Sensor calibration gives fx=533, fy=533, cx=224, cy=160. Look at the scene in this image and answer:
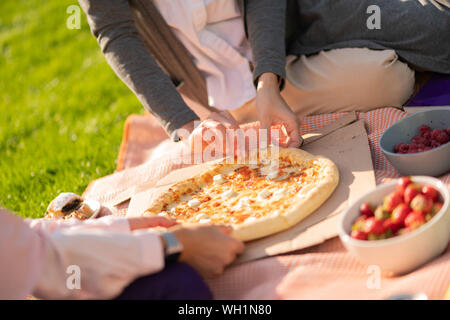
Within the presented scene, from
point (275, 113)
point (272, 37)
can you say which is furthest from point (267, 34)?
point (275, 113)

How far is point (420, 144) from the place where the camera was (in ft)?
7.12

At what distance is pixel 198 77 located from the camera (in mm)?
3139

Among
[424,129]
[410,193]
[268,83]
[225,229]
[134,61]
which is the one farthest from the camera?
[134,61]

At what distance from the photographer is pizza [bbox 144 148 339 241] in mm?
2037

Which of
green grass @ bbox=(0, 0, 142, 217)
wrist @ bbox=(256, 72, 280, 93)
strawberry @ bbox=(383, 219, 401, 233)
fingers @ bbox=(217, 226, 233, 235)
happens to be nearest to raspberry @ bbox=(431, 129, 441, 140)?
strawberry @ bbox=(383, 219, 401, 233)

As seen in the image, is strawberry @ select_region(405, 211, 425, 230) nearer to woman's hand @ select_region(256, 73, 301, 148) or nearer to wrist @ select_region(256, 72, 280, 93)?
woman's hand @ select_region(256, 73, 301, 148)

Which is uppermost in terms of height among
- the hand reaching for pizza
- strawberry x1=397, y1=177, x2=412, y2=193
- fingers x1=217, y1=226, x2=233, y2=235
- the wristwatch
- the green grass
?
the wristwatch

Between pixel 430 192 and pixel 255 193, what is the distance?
825mm

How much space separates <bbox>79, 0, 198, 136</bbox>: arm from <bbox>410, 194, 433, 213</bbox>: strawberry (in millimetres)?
1339

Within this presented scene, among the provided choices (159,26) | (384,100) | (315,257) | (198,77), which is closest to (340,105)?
(384,100)

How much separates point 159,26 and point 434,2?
1.50 meters

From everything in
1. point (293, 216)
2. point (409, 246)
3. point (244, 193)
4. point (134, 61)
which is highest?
point (134, 61)

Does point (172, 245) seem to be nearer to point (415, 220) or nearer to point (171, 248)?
point (171, 248)
